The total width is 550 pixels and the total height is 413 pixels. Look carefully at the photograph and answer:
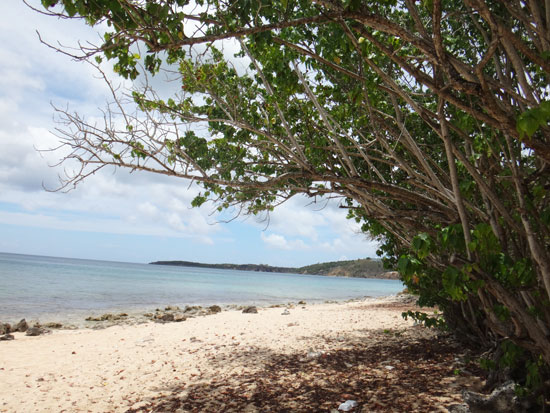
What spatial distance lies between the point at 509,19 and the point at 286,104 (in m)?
3.17

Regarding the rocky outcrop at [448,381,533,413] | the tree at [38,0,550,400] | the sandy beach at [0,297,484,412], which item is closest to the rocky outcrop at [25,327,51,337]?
the sandy beach at [0,297,484,412]

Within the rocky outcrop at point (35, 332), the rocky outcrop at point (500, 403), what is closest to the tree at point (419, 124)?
the rocky outcrop at point (500, 403)

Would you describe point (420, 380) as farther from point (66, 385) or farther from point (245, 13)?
point (66, 385)

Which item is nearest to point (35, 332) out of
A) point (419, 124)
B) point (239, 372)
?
point (239, 372)

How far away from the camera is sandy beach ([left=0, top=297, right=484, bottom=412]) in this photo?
469 centimetres

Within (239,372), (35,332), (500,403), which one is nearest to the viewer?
(500,403)

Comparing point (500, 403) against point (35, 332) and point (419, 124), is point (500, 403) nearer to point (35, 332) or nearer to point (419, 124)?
point (419, 124)

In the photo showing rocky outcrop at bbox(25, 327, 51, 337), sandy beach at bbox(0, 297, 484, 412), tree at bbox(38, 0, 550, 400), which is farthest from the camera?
rocky outcrop at bbox(25, 327, 51, 337)

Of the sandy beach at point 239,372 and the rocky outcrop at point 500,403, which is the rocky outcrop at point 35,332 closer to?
the sandy beach at point 239,372

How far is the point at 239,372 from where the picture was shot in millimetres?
6145

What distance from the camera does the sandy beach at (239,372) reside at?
4.69 m

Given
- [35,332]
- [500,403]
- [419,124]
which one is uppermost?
[419,124]

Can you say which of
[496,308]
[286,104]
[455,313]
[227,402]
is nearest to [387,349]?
[455,313]

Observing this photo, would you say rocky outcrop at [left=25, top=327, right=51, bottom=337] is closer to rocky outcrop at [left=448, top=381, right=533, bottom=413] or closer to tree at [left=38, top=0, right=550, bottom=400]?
tree at [left=38, top=0, right=550, bottom=400]
